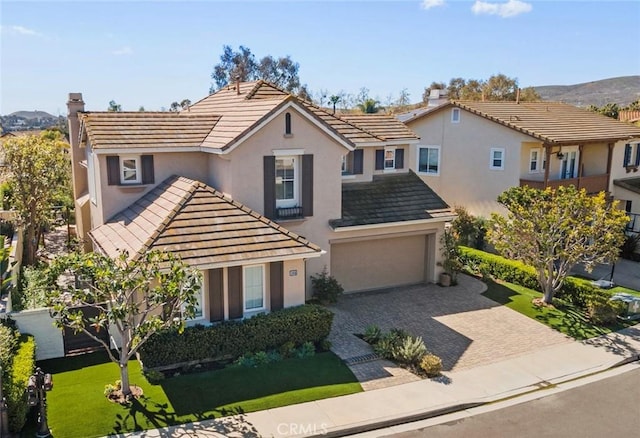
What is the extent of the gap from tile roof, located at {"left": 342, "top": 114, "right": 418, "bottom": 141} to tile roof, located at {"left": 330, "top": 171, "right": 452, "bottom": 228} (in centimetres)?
176

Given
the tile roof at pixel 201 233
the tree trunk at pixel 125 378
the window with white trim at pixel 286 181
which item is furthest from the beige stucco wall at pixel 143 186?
the tree trunk at pixel 125 378

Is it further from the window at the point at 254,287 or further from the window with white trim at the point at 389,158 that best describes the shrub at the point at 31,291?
the window with white trim at the point at 389,158

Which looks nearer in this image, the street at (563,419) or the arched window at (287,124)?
the street at (563,419)

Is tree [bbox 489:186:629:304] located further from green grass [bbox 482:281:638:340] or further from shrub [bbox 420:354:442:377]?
shrub [bbox 420:354:442:377]

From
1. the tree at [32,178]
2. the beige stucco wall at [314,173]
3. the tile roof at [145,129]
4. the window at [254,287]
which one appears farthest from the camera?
the tree at [32,178]

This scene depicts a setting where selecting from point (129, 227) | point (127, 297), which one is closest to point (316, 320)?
point (127, 297)

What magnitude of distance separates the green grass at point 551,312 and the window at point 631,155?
50.4ft

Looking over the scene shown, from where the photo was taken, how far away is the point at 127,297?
12.3 metres

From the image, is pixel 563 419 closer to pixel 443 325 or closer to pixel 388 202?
pixel 443 325

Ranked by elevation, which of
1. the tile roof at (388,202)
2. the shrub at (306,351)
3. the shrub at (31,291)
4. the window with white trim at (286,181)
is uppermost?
the window with white trim at (286,181)

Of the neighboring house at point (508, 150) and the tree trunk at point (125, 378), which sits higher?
the neighboring house at point (508, 150)

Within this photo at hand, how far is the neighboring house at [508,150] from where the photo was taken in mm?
27625

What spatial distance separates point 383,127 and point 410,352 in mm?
12092

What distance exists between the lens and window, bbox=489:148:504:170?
28.2 m
